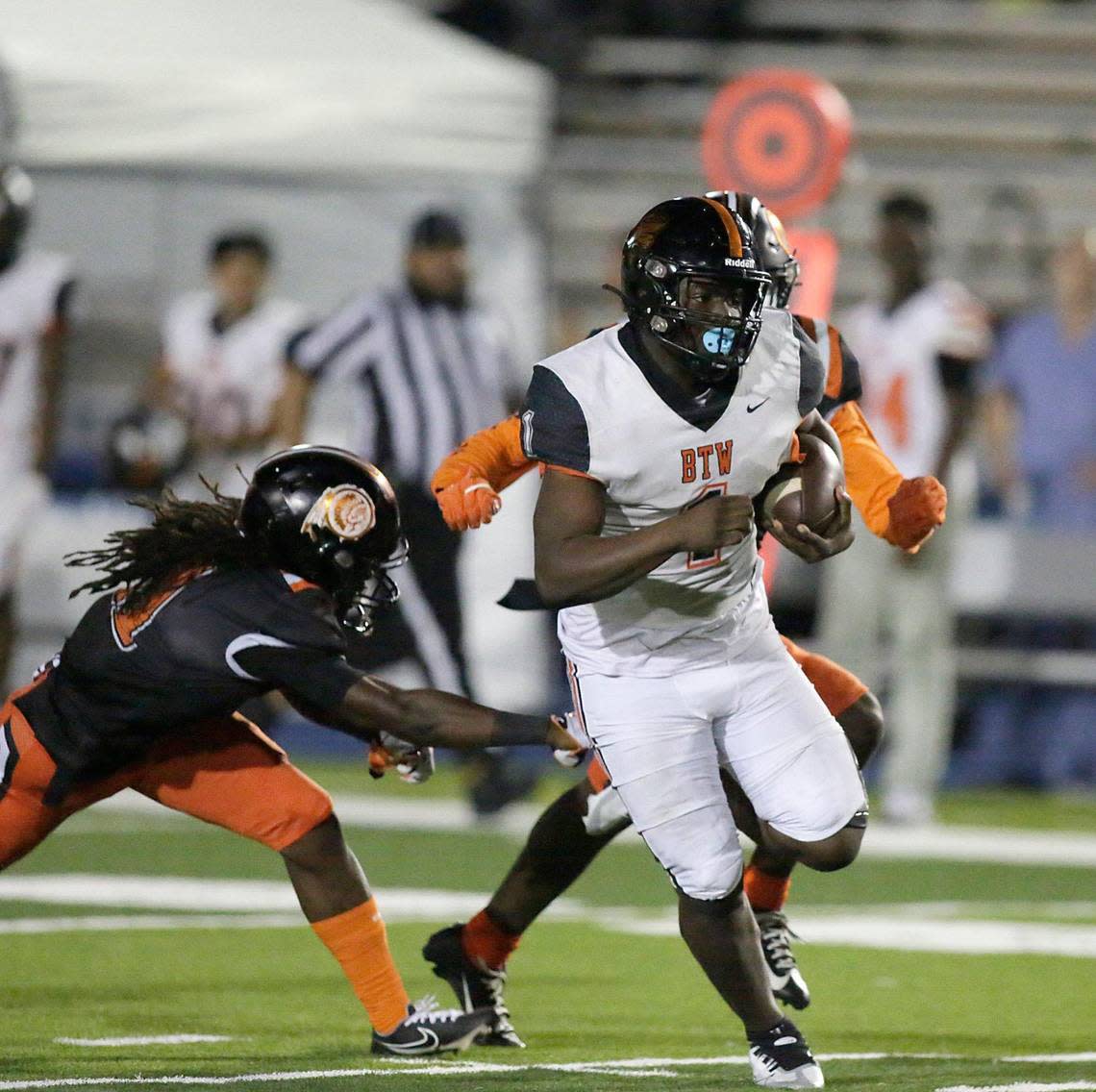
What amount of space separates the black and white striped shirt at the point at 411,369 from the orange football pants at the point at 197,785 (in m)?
4.58

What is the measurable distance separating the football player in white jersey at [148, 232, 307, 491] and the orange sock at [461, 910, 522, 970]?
18.1 feet

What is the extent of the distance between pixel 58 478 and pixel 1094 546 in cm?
459

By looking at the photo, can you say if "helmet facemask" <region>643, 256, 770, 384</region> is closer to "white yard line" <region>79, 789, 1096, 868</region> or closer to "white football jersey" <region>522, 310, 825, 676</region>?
"white football jersey" <region>522, 310, 825, 676</region>

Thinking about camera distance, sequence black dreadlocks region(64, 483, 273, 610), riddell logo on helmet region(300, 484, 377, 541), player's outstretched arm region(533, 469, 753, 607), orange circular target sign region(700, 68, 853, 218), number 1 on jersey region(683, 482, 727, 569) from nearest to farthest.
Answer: player's outstretched arm region(533, 469, 753, 607) → number 1 on jersey region(683, 482, 727, 569) → riddell logo on helmet region(300, 484, 377, 541) → black dreadlocks region(64, 483, 273, 610) → orange circular target sign region(700, 68, 853, 218)

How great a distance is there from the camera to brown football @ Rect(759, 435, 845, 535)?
4.78m

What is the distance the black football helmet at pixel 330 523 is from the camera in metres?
4.96

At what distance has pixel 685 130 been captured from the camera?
49.6 feet

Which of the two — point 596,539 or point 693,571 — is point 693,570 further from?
point 596,539

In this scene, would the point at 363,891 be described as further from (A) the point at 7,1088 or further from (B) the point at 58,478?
(B) the point at 58,478

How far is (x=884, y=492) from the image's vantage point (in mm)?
5234

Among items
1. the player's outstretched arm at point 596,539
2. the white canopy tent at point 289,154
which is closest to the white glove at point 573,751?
the player's outstretched arm at point 596,539

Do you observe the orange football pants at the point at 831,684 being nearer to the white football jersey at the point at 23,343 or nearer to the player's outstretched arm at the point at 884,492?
the player's outstretched arm at the point at 884,492

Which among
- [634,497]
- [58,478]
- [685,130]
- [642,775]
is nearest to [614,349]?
[634,497]

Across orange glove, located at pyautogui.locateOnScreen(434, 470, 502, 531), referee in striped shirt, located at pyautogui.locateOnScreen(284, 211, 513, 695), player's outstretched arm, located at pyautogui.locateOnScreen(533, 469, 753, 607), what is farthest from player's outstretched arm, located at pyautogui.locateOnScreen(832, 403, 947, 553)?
referee in striped shirt, located at pyautogui.locateOnScreen(284, 211, 513, 695)
